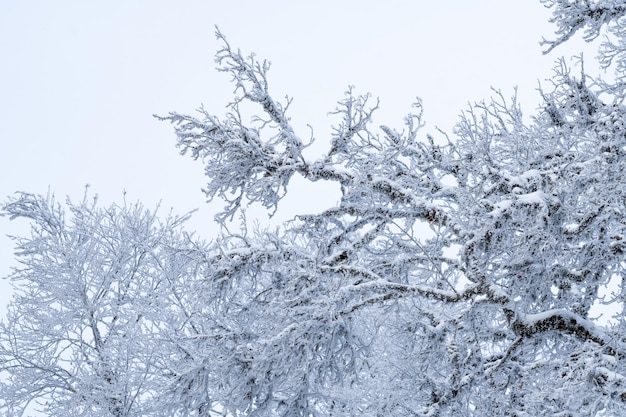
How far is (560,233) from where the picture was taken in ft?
15.6

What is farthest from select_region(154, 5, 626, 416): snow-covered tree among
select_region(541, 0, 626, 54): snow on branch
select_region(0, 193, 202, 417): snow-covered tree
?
select_region(0, 193, 202, 417): snow-covered tree

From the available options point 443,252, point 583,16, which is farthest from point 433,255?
point 583,16

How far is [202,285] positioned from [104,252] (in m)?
4.37

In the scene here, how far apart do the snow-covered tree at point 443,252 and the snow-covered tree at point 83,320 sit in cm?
293

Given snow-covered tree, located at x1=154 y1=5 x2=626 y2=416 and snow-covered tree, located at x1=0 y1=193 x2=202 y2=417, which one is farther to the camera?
snow-covered tree, located at x1=0 y1=193 x2=202 y2=417

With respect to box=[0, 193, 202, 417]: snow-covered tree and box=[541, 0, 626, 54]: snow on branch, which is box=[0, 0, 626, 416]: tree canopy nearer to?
box=[541, 0, 626, 54]: snow on branch

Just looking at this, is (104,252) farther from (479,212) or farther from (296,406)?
(479,212)

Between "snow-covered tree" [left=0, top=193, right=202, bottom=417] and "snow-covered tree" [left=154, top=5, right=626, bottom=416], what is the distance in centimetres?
293

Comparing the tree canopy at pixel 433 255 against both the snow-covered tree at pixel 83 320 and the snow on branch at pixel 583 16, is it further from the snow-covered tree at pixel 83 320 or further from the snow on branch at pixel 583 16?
the snow-covered tree at pixel 83 320

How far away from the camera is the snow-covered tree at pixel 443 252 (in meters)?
4.74

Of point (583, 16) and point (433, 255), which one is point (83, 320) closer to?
point (433, 255)

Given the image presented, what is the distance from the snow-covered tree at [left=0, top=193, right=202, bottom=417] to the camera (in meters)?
8.36

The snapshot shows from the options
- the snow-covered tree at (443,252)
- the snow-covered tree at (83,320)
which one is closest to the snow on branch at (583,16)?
the snow-covered tree at (443,252)

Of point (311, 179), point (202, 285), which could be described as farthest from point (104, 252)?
point (311, 179)
